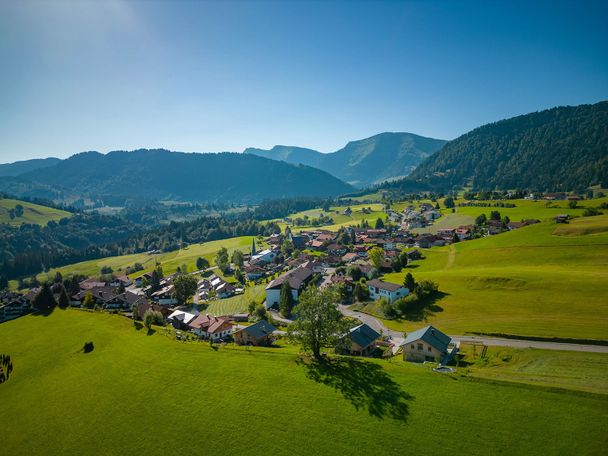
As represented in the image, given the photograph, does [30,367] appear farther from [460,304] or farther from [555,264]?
[555,264]

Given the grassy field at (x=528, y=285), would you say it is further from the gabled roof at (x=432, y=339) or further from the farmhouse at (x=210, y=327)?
the farmhouse at (x=210, y=327)

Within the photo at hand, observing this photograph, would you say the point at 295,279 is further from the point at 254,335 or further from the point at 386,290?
the point at 254,335

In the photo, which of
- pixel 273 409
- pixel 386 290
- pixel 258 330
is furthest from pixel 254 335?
pixel 386 290

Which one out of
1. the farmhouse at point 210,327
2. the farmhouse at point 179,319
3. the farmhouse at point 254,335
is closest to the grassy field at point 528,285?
the farmhouse at point 254,335

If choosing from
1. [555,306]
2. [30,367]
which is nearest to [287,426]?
[30,367]

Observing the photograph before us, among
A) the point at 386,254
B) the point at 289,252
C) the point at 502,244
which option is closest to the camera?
the point at 502,244

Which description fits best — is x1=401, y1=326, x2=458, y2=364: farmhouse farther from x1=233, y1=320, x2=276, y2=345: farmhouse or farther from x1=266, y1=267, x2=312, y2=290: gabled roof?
x1=266, y1=267, x2=312, y2=290: gabled roof
